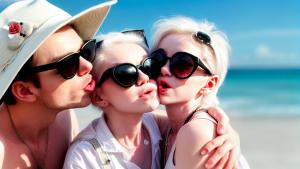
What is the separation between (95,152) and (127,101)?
0.38 m

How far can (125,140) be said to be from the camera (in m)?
3.77

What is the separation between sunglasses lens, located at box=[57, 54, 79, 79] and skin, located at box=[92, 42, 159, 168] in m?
0.20

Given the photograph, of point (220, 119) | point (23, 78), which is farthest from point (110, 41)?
point (220, 119)

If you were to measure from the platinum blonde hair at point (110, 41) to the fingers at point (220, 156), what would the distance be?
869 millimetres

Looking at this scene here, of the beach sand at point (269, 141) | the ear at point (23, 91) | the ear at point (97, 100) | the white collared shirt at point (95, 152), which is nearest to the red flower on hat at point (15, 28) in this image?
the ear at point (23, 91)

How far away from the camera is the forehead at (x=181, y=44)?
3693 mm

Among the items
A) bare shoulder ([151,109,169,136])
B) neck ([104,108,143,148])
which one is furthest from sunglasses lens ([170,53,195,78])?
bare shoulder ([151,109,169,136])

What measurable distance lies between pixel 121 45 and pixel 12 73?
2.46 ft

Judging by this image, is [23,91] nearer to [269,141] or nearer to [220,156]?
[220,156]

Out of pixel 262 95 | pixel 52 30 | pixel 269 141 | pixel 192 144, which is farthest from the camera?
pixel 262 95

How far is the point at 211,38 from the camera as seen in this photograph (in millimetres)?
3799

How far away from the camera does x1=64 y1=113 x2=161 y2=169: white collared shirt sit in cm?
347

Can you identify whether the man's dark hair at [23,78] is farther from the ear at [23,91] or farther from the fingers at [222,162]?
the fingers at [222,162]

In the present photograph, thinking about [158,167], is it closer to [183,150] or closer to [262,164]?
[183,150]
